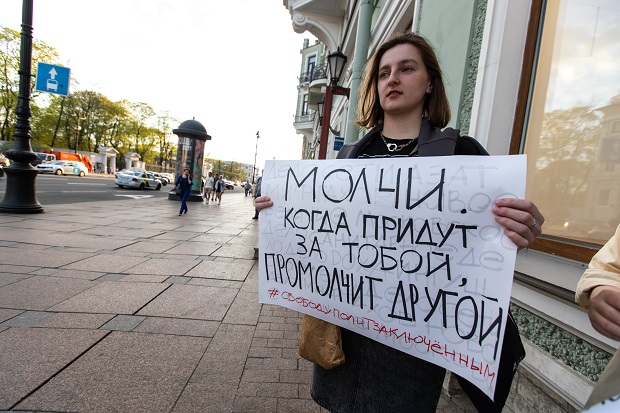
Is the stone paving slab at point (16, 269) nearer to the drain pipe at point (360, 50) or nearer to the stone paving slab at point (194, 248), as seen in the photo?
the stone paving slab at point (194, 248)

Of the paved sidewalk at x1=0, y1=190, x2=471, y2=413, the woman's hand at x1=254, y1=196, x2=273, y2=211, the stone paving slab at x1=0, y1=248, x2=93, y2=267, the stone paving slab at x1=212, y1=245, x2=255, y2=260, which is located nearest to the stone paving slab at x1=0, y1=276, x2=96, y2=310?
the paved sidewalk at x1=0, y1=190, x2=471, y2=413

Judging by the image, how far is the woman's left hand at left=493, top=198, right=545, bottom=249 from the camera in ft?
3.38

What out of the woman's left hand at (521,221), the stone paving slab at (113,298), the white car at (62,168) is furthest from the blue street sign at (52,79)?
the white car at (62,168)

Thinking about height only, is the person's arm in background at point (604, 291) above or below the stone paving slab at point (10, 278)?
above

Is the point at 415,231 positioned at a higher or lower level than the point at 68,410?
higher

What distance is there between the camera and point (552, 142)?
2109 mm

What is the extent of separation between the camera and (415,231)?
49.8 inches

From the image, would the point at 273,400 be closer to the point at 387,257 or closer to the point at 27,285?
the point at 387,257

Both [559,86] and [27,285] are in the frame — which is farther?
[27,285]

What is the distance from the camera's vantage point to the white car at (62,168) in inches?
1262

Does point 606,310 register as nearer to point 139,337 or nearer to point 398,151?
point 398,151

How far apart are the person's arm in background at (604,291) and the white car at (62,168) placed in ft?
129

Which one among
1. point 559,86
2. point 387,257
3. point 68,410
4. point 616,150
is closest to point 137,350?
point 68,410

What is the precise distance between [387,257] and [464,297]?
30 centimetres
